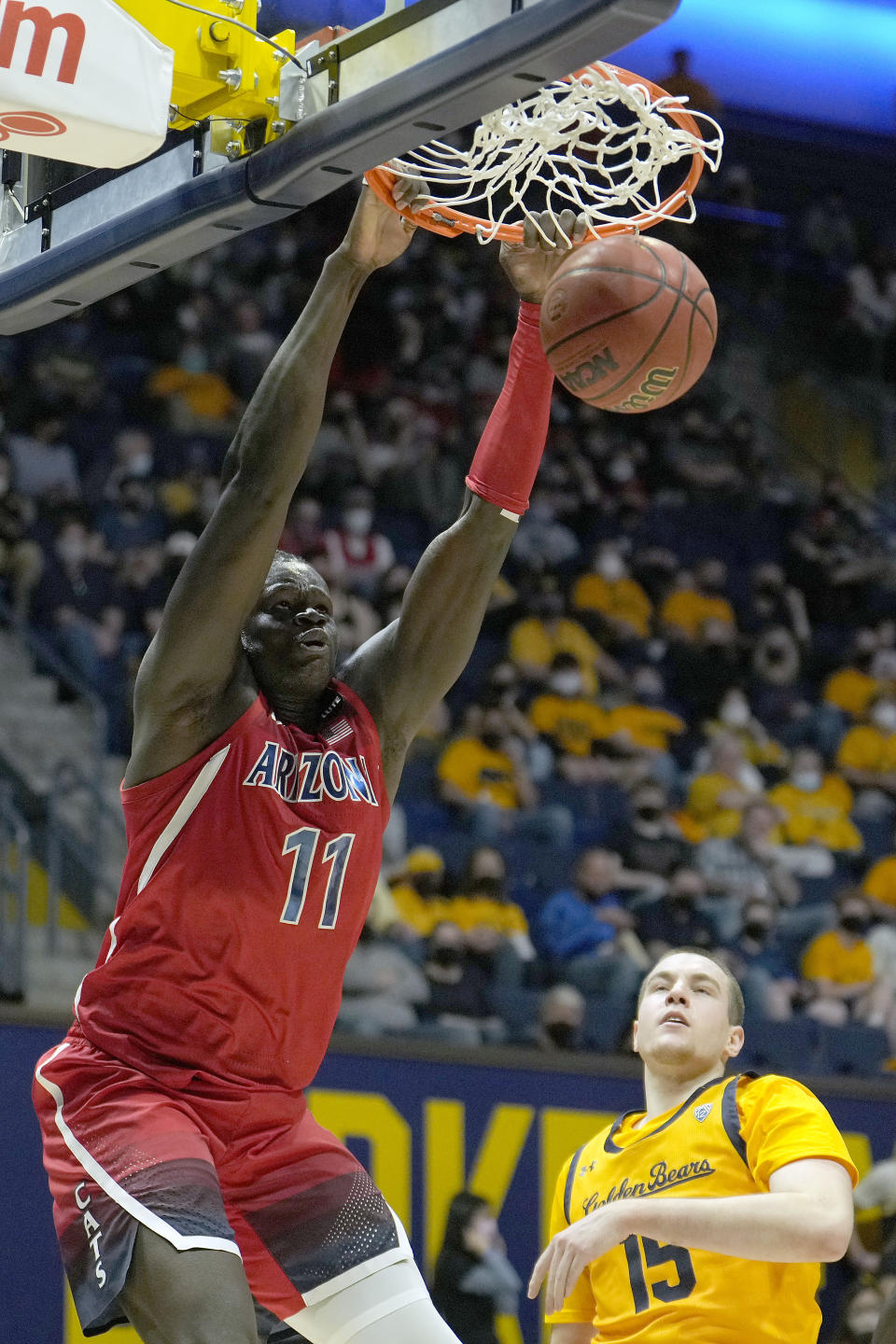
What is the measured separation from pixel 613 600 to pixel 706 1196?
9.03m

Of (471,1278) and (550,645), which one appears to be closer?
(471,1278)

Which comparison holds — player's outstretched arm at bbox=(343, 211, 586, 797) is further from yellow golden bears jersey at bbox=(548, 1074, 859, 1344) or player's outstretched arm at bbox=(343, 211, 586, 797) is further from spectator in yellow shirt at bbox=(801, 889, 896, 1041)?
spectator in yellow shirt at bbox=(801, 889, 896, 1041)

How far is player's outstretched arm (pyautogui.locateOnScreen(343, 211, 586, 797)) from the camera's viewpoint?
4512 millimetres

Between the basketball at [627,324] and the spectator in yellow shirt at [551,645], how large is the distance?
788cm

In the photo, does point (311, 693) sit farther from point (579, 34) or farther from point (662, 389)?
point (579, 34)

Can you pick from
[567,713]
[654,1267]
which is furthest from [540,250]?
[567,713]

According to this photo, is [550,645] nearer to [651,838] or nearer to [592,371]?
[651,838]

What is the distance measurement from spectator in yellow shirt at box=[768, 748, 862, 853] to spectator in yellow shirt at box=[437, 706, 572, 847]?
1683mm

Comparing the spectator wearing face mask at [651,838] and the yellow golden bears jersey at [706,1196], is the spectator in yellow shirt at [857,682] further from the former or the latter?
the yellow golden bears jersey at [706,1196]

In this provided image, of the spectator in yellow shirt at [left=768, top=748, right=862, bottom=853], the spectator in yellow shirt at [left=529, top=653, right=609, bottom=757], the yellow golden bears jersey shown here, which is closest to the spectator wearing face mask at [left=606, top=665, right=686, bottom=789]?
the spectator in yellow shirt at [left=529, top=653, right=609, bottom=757]

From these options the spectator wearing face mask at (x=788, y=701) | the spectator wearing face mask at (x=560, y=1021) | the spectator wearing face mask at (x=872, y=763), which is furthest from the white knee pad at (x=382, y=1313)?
the spectator wearing face mask at (x=788, y=701)

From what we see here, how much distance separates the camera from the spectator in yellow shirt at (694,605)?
13219 millimetres

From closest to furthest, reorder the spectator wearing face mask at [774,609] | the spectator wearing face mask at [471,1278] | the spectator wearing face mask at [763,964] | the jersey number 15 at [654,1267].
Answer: the jersey number 15 at [654,1267] < the spectator wearing face mask at [471,1278] < the spectator wearing face mask at [763,964] < the spectator wearing face mask at [774,609]

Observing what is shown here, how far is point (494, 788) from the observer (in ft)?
35.7
